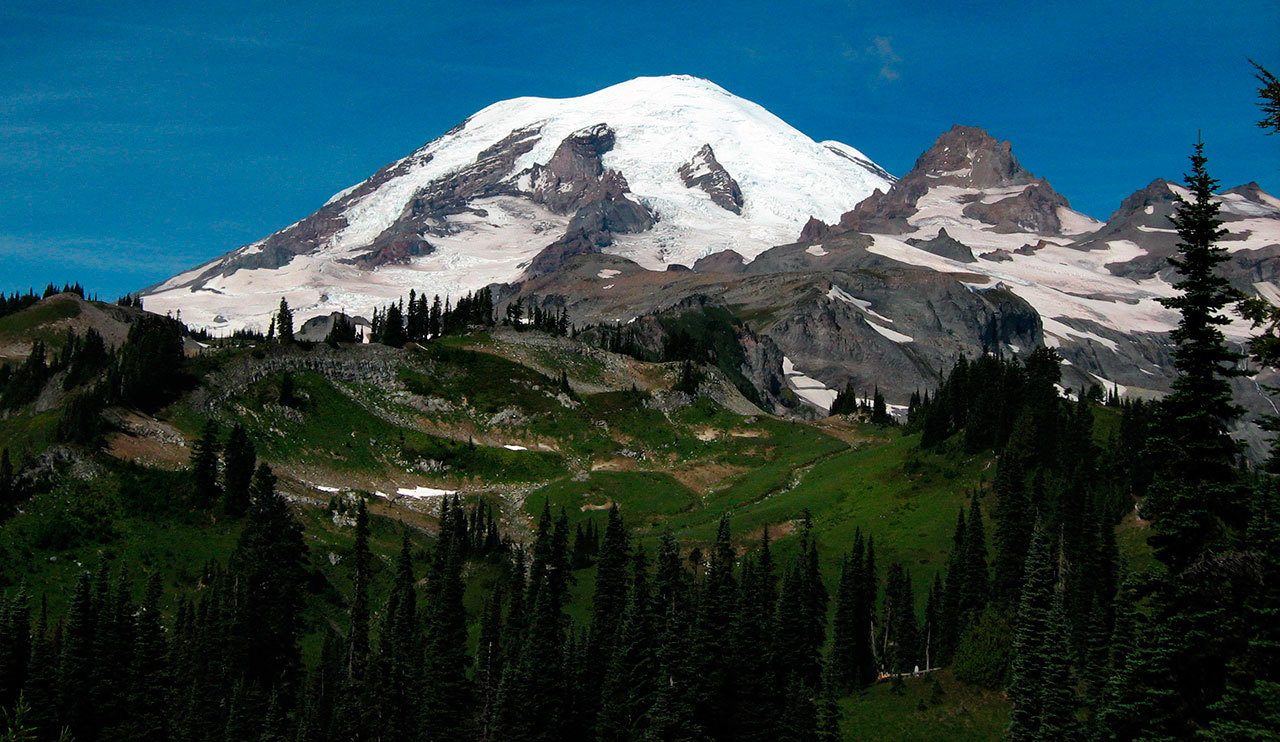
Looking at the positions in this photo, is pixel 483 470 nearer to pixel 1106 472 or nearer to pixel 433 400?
pixel 433 400

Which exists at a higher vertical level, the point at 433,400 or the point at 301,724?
the point at 433,400

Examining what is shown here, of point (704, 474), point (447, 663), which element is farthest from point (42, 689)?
point (704, 474)

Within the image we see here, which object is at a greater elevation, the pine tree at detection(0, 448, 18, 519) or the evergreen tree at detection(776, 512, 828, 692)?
the pine tree at detection(0, 448, 18, 519)

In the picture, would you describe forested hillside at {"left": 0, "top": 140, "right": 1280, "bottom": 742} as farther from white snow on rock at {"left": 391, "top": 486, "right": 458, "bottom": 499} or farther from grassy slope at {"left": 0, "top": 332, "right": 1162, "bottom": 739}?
white snow on rock at {"left": 391, "top": 486, "right": 458, "bottom": 499}

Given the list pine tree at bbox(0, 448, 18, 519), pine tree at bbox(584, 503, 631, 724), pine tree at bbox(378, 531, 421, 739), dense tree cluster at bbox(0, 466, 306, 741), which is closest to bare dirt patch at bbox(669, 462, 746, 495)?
pine tree at bbox(584, 503, 631, 724)

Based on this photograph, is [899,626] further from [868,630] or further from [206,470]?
[206,470]

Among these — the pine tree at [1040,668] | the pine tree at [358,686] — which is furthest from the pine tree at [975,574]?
the pine tree at [358,686]

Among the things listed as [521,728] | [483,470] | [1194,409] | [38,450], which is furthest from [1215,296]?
[483,470]

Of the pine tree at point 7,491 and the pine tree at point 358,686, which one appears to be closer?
the pine tree at point 358,686

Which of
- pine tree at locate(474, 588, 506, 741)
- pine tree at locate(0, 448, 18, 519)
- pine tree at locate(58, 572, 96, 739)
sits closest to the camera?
pine tree at locate(58, 572, 96, 739)

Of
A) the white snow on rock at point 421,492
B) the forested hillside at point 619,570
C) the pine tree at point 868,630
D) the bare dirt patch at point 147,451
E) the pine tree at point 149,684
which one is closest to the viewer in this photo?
the forested hillside at point 619,570

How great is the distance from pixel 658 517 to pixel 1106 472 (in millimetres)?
57593

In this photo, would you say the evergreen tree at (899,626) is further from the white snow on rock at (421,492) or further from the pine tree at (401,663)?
the white snow on rock at (421,492)

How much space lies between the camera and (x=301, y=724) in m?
76.2
